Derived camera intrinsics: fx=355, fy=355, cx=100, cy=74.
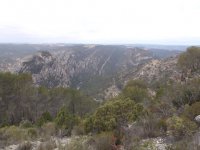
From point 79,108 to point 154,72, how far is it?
99.5ft

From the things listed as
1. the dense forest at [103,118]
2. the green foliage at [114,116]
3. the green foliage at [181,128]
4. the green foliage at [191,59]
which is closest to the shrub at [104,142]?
the dense forest at [103,118]

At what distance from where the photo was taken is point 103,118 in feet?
60.6

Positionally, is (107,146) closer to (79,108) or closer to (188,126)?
(188,126)

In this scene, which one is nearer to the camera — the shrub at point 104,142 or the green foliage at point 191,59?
the shrub at point 104,142

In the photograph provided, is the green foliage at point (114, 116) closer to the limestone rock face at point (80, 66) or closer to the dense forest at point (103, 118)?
the dense forest at point (103, 118)

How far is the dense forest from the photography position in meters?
14.8

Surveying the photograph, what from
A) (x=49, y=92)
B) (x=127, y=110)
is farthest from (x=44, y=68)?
(x=127, y=110)

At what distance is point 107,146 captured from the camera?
14312 millimetres

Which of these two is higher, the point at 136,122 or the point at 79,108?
the point at 136,122

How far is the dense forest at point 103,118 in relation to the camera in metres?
14.8

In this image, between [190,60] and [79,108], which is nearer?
[79,108]

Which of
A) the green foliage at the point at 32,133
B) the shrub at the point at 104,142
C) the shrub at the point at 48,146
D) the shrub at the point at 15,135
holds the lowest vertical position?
the green foliage at the point at 32,133

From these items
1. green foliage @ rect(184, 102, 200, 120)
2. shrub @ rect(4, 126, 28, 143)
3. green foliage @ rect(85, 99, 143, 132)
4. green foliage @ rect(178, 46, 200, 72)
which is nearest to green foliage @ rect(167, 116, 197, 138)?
green foliage @ rect(85, 99, 143, 132)

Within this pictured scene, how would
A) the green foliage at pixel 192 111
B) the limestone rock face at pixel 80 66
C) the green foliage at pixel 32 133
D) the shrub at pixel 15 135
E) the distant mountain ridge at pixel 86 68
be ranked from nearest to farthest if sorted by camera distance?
the green foliage at pixel 192 111 → the shrub at pixel 15 135 → the green foliage at pixel 32 133 → the distant mountain ridge at pixel 86 68 → the limestone rock face at pixel 80 66
